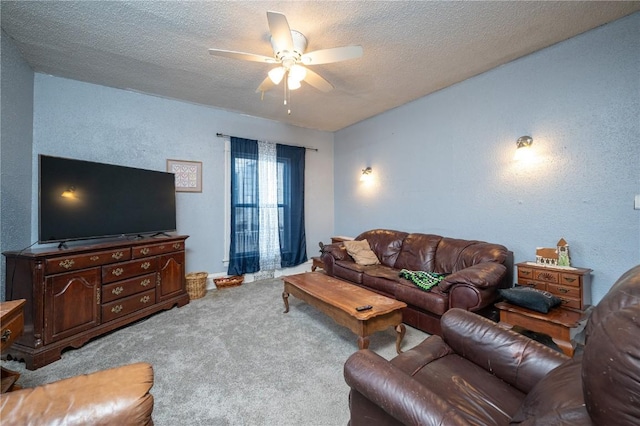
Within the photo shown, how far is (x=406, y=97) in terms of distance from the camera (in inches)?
142

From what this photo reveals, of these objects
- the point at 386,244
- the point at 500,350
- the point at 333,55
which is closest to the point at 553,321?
the point at 500,350

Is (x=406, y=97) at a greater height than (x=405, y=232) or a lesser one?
greater

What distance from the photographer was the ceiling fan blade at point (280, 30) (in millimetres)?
1630

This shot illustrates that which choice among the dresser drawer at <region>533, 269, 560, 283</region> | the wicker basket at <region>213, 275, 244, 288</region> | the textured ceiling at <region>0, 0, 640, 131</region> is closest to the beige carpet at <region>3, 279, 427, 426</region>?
the wicker basket at <region>213, 275, 244, 288</region>

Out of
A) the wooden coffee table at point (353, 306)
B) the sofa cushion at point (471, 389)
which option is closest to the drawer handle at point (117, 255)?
the wooden coffee table at point (353, 306)

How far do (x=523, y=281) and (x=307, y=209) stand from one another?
139 inches

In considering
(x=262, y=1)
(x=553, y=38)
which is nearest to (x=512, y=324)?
(x=553, y=38)

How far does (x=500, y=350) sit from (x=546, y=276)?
1542mm

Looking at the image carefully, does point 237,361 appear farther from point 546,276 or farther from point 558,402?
point 546,276

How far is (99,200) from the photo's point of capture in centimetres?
263

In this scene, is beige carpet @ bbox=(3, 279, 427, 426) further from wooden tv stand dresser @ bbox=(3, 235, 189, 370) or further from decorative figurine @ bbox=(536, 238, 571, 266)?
decorative figurine @ bbox=(536, 238, 571, 266)

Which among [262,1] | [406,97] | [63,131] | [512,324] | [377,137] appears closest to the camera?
[262,1]

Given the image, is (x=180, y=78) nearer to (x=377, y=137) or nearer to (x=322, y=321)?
(x=377, y=137)

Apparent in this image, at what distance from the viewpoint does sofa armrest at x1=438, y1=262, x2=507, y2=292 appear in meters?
2.18
